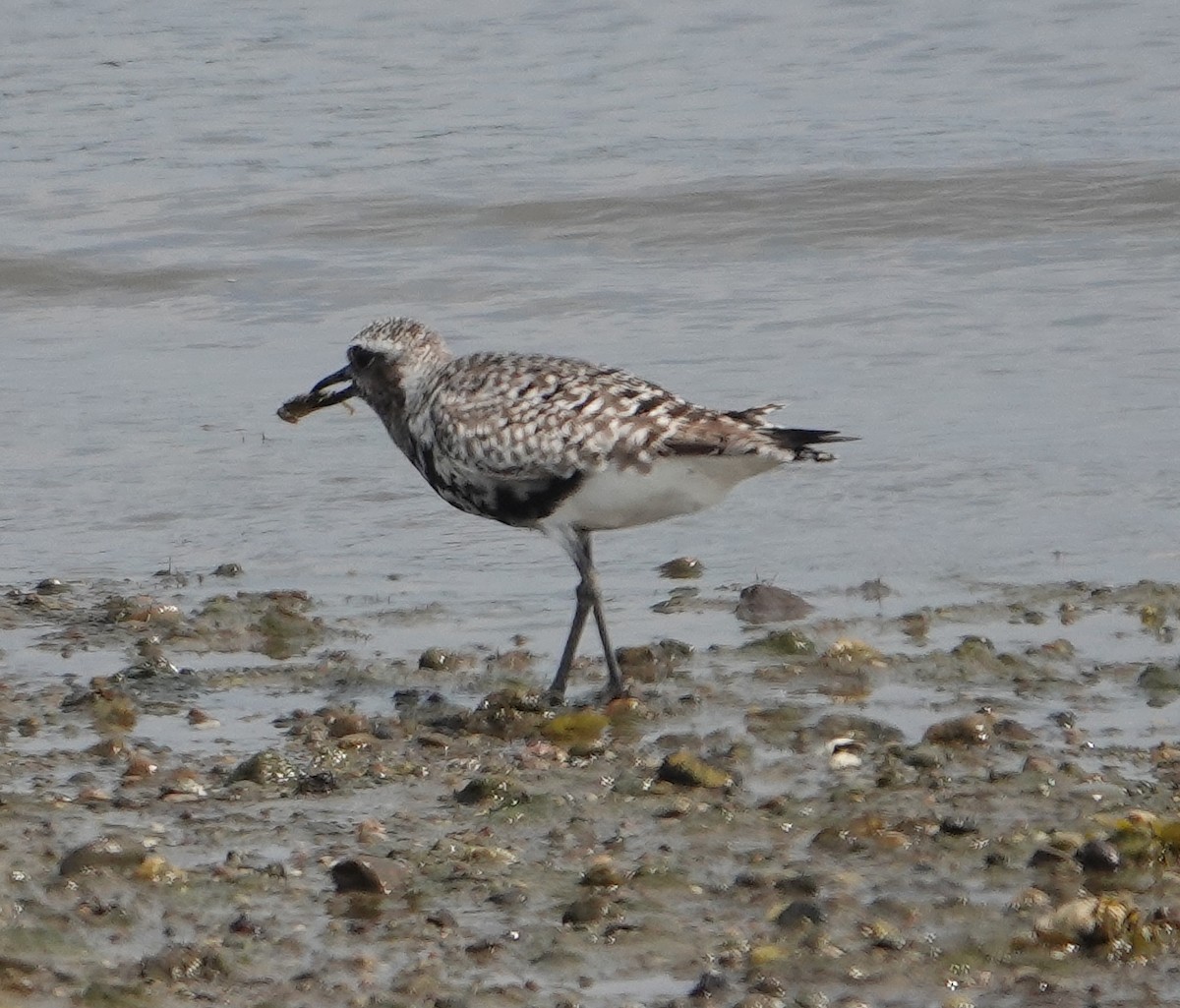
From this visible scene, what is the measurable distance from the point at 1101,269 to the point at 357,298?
4.72 m

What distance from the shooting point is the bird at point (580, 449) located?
23.3 feet

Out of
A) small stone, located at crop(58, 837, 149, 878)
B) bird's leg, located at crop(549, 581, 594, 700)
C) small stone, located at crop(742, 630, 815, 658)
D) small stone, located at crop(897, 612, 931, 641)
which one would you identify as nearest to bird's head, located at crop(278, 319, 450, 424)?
bird's leg, located at crop(549, 581, 594, 700)

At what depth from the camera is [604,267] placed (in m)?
14.2

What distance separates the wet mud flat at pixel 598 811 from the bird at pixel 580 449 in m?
0.52

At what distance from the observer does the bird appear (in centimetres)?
711

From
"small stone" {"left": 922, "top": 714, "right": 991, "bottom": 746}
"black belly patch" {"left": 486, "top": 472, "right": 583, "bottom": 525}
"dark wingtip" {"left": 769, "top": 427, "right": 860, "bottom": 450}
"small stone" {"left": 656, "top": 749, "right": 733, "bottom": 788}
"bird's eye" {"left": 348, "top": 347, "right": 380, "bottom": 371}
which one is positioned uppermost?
"bird's eye" {"left": 348, "top": 347, "right": 380, "bottom": 371}

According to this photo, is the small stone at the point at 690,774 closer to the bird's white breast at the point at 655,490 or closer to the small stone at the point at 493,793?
the small stone at the point at 493,793

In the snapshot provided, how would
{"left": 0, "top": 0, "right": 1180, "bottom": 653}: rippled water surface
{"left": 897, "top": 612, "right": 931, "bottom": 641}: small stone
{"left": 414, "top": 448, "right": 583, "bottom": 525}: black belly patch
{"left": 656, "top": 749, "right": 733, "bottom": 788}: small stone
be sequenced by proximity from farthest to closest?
{"left": 0, "top": 0, "right": 1180, "bottom": 653}: rippled water surface, {"left": 897, "top": 612, "right": 931, "bottom": 641}: small stone, {"left": 414, "top": 448, "right": 583, "bottom": 525}: black belly patch, {"left": 656, "top": 749, "right": 733, "bottom": 788}: small stone

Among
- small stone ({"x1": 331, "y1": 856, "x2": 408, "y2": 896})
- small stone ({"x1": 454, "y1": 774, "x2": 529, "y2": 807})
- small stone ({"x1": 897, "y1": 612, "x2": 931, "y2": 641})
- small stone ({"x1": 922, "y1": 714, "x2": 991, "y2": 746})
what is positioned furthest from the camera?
small stone ({"x1": 897, "y1": 612, "x2": 931, "y2": 641})

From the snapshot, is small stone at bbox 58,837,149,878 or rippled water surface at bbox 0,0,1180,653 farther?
rippled water surface at bbox 0,0,1180,653

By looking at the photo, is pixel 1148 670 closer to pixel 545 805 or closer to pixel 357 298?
pixel 545 805

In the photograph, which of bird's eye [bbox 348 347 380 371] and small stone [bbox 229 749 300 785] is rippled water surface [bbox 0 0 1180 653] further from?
small stone [bbox 229 749 300 785]

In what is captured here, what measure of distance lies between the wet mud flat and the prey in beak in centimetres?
73

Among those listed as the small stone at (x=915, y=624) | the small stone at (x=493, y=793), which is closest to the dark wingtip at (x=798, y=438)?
the small stone at (x=915, y=624)
